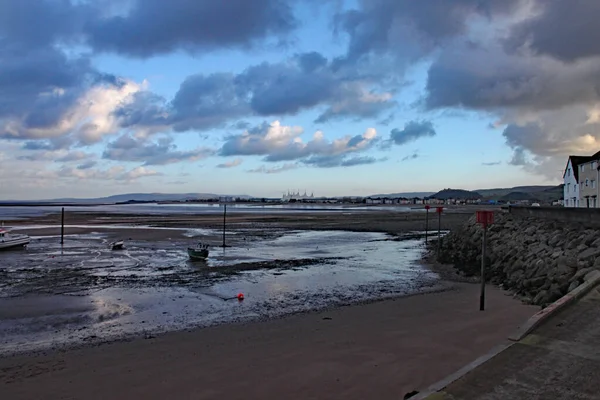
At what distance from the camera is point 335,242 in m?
35.1

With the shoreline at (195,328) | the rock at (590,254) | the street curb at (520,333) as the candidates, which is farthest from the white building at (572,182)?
the street curb at (520,333)

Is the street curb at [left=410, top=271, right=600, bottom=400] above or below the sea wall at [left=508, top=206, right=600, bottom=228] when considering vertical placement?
below

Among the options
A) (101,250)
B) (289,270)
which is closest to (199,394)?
(289,270)

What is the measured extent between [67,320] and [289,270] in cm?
1059

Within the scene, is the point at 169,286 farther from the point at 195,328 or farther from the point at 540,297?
the point at 540,297

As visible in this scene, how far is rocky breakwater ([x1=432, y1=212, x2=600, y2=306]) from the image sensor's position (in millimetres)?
13102

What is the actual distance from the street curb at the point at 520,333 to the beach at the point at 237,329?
108cm

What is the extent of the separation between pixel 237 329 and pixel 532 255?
12699 mm

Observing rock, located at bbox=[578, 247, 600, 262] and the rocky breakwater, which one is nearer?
the rocky breakwater

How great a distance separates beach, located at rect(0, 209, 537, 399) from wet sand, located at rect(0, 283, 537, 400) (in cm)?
3

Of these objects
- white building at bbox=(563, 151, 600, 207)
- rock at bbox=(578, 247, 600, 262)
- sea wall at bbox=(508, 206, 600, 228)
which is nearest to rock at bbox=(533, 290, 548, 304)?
rock at bbox=(578, 247, 600, 262)

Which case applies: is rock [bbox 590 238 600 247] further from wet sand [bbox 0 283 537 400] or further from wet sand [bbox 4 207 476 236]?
wet sand [bbox 4 207 476 236]

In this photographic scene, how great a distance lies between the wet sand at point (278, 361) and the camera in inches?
282

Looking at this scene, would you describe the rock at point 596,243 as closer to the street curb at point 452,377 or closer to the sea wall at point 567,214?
the sea wall at point 567,214
